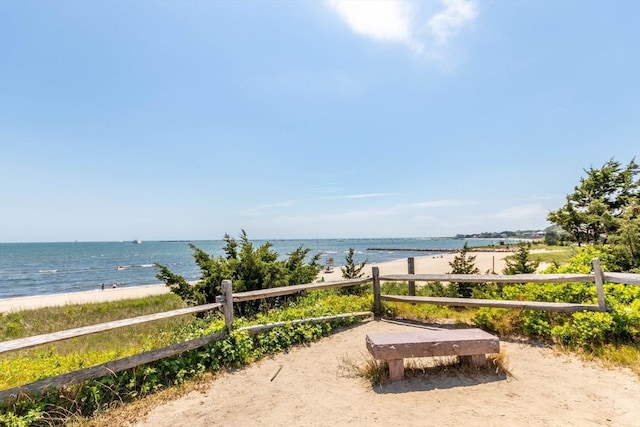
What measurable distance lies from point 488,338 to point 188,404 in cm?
431

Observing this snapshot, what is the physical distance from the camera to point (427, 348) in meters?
4.64

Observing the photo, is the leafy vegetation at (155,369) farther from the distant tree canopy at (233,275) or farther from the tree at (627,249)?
the tree at (627,249)

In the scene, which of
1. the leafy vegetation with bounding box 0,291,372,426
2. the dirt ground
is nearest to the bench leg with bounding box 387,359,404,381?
the dirt ground

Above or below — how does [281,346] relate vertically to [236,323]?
below

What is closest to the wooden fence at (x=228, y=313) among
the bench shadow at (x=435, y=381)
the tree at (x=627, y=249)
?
the bench shadow at (x=435, y=381)

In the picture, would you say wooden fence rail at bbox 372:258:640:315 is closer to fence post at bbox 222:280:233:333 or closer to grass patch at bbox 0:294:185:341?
fence post at bbox 222:280:233:333

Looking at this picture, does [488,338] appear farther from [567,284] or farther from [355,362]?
[567,284]

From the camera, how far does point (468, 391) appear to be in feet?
14.1

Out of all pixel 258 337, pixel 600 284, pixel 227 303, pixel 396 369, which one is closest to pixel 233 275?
pixel 258 337

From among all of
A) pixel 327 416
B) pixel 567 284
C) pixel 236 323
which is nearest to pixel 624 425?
pixel 327 416

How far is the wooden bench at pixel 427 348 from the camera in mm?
4578

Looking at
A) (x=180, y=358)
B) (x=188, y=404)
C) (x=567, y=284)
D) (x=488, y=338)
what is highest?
(x=567, y=284)

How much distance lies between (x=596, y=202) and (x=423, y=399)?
11932mm

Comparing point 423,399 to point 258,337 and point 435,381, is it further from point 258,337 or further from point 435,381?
point 258,337
